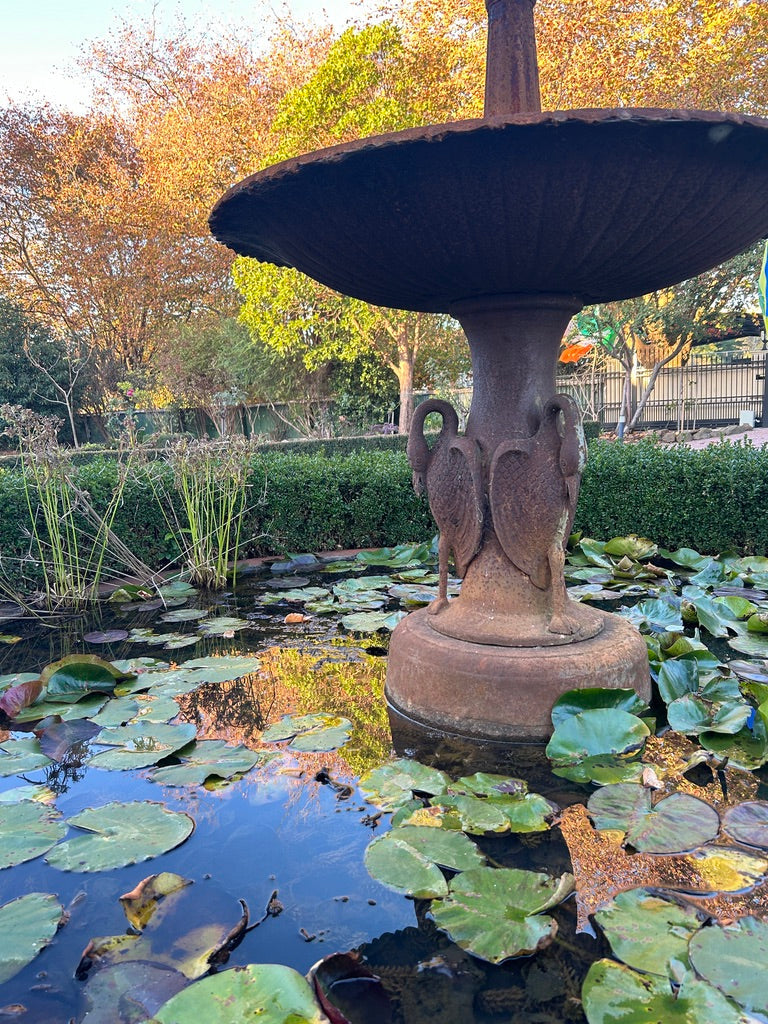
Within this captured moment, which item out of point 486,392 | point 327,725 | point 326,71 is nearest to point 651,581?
point 486,392

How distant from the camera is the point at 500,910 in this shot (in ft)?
4.76

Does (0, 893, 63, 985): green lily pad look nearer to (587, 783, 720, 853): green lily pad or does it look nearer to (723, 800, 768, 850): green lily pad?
(587, 783, 720, 853): green lily pad

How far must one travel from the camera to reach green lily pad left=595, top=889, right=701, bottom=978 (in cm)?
130

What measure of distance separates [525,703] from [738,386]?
875 inches

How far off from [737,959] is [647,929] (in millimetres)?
166

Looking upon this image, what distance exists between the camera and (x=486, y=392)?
2.70 m

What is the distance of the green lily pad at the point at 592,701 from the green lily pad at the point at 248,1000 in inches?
50.2

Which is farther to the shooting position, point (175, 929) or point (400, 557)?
point (400, 557)

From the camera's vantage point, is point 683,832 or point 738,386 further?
point 738,386

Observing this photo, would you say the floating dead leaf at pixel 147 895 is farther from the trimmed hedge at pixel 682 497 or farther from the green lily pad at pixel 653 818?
the trimmed hedge at pixel 682 497

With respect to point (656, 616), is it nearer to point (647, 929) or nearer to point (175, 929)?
point (647, 929)

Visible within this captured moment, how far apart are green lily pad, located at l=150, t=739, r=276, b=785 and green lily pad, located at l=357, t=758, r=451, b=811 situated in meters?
0.38

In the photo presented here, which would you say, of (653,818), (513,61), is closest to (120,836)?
(653,818)

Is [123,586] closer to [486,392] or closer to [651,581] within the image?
[486,392]
